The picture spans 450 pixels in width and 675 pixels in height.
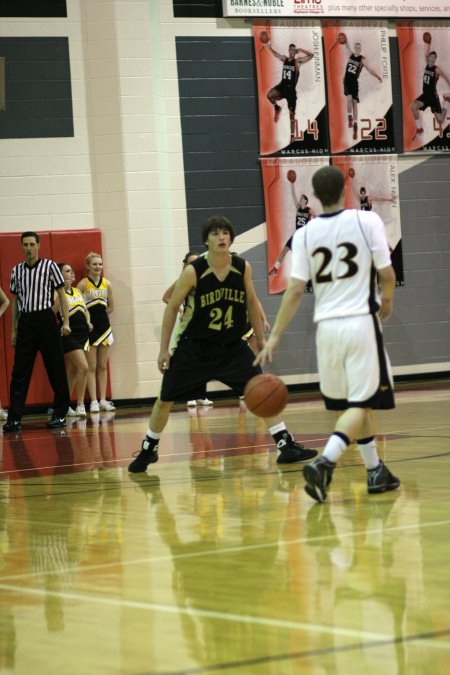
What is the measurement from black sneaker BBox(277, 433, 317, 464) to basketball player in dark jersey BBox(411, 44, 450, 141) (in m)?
9.89

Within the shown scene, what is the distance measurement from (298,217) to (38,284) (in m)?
4.72

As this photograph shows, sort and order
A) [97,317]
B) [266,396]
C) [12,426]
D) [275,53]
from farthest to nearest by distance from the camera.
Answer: [275,53] < [97,317] < [12,426] < [266,396]

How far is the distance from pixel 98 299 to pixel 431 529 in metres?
10.6

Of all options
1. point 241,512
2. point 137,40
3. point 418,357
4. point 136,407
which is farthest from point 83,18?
point 241,512

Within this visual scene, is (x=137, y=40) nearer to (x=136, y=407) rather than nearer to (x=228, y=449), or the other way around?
(x=136, y=407)

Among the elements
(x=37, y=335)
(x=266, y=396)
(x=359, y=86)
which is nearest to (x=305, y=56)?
(x=359, y=86)

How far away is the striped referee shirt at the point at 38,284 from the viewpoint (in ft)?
43.6

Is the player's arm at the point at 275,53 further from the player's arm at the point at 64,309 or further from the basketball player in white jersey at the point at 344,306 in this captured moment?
the basketball player in white jersey at the point at 344,306

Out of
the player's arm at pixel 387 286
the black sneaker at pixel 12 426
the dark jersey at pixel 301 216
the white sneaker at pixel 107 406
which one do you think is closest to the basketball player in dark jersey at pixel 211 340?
the player's arm at pixel 387 286

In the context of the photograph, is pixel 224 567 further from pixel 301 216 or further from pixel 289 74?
pixel 289 74

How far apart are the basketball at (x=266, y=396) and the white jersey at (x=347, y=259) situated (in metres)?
0.92

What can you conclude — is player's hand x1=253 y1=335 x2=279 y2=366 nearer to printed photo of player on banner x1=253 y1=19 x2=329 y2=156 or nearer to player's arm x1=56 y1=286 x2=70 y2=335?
player's arm x1=56 y1=286 x2=70 y2=335

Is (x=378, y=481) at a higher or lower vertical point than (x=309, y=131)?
lower

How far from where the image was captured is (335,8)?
16.7m
